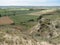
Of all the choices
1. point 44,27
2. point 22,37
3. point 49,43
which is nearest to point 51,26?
point 44,27

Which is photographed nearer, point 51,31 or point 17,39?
point 17,39

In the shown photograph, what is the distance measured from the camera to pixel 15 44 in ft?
48.3

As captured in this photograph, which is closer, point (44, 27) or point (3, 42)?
point (3, 42)

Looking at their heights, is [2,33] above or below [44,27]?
above

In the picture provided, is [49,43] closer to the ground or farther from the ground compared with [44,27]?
farther from the ground

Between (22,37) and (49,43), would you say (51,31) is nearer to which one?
(49,43)

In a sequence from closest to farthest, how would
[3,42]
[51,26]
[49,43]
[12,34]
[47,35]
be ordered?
1. [3,42]
2. [12,34]
3. [49,43]
4. [47,35]
5. [51,26]

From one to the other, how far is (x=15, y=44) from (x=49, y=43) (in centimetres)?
571

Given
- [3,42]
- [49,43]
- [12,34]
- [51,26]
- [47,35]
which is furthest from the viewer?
[51,26]

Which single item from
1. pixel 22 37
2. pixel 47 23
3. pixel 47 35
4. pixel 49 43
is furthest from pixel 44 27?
pixel 22 37

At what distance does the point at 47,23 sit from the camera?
31719 millimetres

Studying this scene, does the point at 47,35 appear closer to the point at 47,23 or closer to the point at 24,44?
the point at 47,23

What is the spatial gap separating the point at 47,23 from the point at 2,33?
17.1m

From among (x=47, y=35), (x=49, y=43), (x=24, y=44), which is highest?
(x=24, y=44)
